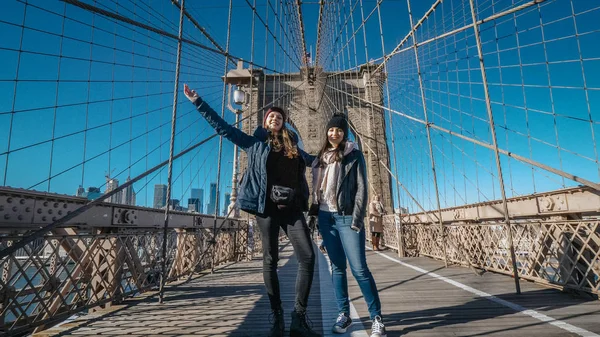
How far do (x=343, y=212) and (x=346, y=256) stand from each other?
0.28m

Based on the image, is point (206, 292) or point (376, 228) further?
point (376, 228)

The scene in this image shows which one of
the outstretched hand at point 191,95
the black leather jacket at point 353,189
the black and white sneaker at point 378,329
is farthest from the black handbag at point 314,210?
the outstretched hand at point 191,95

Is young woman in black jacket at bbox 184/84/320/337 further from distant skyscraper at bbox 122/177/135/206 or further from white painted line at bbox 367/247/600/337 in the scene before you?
distant skyscraper at bbox 122/177/135/206

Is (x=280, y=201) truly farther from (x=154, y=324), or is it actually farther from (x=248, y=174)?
(x=154, y=324)

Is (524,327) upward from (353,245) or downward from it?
downward

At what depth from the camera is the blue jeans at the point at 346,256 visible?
5.66 feet

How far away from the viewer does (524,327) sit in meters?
1.75

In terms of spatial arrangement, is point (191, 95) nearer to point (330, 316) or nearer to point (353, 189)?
point (353, 189)

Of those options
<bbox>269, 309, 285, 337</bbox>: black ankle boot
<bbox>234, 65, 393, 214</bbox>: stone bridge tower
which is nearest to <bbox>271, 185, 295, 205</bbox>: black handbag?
<bbox>269, 309, 285, 337</bbox>: black ankle boot

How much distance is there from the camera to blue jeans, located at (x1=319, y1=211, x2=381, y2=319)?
1726 millimetres

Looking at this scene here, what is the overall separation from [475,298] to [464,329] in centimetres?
90

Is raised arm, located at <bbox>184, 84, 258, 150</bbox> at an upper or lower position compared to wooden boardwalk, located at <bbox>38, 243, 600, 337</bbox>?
upper

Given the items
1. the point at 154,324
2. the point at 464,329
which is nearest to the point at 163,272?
the point at 154,324

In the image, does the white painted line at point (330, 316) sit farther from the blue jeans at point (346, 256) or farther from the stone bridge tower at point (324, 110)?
the stone bridge tower at point (324, 110)
